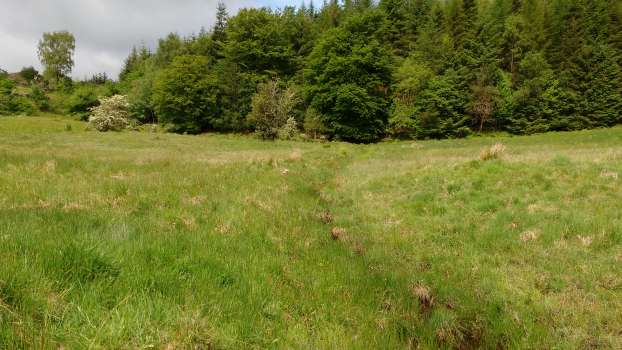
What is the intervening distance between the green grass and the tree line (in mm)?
38783

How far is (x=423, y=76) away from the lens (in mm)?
55719

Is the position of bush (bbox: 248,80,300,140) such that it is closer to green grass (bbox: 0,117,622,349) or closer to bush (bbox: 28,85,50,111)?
green grass (bbox: 0,117,622,349)

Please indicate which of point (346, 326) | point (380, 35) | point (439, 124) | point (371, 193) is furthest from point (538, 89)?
point (346, 326)

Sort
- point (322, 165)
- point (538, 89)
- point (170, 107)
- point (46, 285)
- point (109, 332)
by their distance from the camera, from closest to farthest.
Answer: point (109, 332) → point (46, 285) → point (322, 165) → point (538, 89) → point (170, 107)

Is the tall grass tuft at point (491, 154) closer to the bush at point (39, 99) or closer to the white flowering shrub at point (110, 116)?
the white flowering shrub at point (110, 116)

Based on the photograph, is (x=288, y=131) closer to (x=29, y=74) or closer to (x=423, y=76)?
(x=423, y=76)

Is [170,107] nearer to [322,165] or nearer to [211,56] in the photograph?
[211,56]

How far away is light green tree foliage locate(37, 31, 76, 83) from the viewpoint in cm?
9475

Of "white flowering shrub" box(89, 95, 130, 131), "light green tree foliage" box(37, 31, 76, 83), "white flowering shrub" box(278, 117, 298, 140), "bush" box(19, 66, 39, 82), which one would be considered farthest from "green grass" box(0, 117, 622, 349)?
"bush" box(19, 66, 39, 82)

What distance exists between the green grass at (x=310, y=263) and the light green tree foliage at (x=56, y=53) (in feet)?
354

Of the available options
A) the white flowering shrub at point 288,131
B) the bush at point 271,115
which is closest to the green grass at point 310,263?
the white flowering shrub at point 288,131

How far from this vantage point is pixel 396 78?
191 feet

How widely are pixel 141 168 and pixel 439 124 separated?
4873 centimetres

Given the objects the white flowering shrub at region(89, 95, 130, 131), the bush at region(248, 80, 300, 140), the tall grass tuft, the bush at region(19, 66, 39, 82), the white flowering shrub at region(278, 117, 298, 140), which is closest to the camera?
the tall grass tuft
